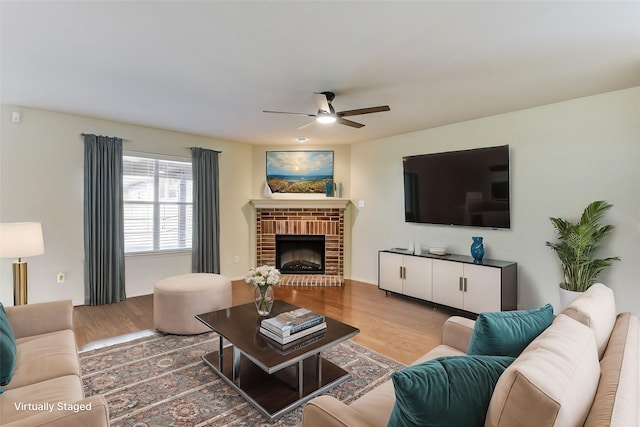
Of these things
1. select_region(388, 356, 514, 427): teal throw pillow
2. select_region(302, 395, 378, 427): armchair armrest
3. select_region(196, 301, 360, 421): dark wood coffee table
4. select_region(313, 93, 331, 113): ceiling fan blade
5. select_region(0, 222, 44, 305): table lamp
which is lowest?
select_region(196, 301, 360, 421): dark wood coffee table

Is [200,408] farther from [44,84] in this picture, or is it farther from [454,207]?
[454,207]

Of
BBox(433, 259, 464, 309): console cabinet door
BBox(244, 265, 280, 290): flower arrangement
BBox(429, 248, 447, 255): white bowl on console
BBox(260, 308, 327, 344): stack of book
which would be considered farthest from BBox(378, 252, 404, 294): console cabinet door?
BBox(244, 265, 280, 290): flower arrangement

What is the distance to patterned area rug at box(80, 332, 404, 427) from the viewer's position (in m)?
1.98

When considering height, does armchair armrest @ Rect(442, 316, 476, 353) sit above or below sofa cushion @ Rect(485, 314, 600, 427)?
below

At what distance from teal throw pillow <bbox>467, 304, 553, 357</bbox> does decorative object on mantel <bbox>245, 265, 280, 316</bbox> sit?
153cm

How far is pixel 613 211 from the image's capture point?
3.21 m

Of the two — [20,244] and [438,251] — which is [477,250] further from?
[20,244]

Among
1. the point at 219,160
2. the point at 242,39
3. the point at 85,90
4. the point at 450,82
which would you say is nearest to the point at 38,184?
the point at 85,90

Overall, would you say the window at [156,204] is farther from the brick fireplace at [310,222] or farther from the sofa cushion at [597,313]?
the sofa cushion at [597,313]

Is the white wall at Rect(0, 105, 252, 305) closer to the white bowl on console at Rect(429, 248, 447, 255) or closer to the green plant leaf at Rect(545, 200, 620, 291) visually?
the white bowl on console at Rect(429, 248, 447, 255)

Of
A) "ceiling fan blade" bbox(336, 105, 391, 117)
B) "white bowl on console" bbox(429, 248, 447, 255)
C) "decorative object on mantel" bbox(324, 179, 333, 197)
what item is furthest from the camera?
"decorative object on mantel" bbox(324, 179, 333, 197)

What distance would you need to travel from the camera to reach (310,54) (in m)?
2.41

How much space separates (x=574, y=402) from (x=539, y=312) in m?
0.76

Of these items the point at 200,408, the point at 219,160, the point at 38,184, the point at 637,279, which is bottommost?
the point at 200,408
